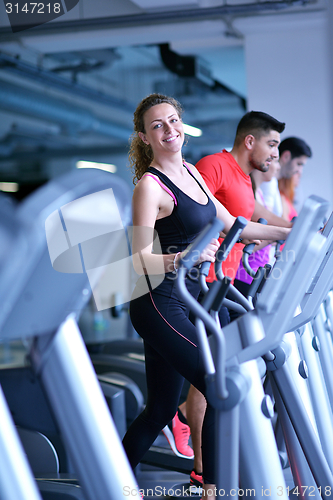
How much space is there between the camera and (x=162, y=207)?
1817 mm

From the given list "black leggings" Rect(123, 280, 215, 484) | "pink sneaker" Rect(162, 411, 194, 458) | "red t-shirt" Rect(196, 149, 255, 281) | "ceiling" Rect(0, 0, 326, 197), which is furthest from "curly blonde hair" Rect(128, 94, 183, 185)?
"pink sneaker" Rect(162, 411, 194, 458)

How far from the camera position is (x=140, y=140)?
84.0 inches

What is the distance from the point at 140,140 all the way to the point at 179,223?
1.61 ft

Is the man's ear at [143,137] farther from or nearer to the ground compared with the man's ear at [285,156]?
nearer to the ground

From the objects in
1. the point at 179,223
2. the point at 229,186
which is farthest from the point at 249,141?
the point at 179,223

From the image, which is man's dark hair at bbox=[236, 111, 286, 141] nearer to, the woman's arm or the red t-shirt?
the red t-shirt

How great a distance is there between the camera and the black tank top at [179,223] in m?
1.82

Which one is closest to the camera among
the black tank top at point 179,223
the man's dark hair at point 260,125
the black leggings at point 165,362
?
the black leggings at point 165,362

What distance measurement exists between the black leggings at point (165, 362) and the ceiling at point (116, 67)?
3.59ft

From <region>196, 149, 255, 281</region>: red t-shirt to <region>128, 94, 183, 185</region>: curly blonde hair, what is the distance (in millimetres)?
288

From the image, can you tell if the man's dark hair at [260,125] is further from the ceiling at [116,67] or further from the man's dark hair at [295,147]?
the man's dark hair at [295,147]

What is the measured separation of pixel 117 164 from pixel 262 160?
12063 mm

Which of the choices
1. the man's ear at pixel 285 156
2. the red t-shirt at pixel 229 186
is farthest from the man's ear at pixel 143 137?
the man's ear at pixel 285 156

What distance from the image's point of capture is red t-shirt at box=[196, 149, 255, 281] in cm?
230
